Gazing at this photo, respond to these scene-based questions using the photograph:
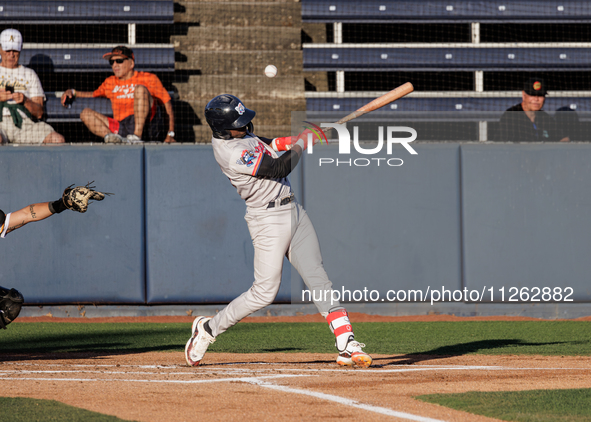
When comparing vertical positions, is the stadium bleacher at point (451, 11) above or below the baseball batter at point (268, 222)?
above

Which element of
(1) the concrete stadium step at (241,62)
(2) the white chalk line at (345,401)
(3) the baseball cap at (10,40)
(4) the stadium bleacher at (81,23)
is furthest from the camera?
(1) the concrete stadium step at (241,62)

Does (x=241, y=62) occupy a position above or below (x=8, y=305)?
above

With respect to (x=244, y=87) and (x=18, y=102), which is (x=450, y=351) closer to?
(x=18, y=102)

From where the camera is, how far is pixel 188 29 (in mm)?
12047

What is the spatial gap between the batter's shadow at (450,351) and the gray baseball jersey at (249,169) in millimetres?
1315

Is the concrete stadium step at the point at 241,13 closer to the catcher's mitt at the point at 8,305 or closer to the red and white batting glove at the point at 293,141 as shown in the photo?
the red and white batting glove at the point at 293,141

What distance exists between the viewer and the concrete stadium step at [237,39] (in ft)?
39.2

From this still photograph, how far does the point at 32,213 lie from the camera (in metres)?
4.71

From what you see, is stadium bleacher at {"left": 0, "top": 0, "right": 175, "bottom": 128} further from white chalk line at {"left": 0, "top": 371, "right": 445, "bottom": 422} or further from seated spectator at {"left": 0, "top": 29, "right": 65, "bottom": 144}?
white chalk line at {"left": 0, "top": 371, "right": 445, "bottom": 422}

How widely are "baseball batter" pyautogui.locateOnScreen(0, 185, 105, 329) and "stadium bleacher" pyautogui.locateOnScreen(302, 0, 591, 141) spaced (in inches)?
255

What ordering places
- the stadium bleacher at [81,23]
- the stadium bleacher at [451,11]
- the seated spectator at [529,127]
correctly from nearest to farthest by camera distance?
1. the seated spectator at [529,127]
2. the stadium bleacher at [81,23]
3. the stadium bleacher at [451,11]

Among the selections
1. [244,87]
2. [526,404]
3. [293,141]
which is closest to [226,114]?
[293,141]

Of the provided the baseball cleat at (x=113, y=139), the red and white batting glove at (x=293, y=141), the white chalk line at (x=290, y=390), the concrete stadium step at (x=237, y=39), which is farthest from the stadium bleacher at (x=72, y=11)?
the white chalk line at (x=290, y=390)

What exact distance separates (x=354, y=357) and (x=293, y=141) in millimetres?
1415
